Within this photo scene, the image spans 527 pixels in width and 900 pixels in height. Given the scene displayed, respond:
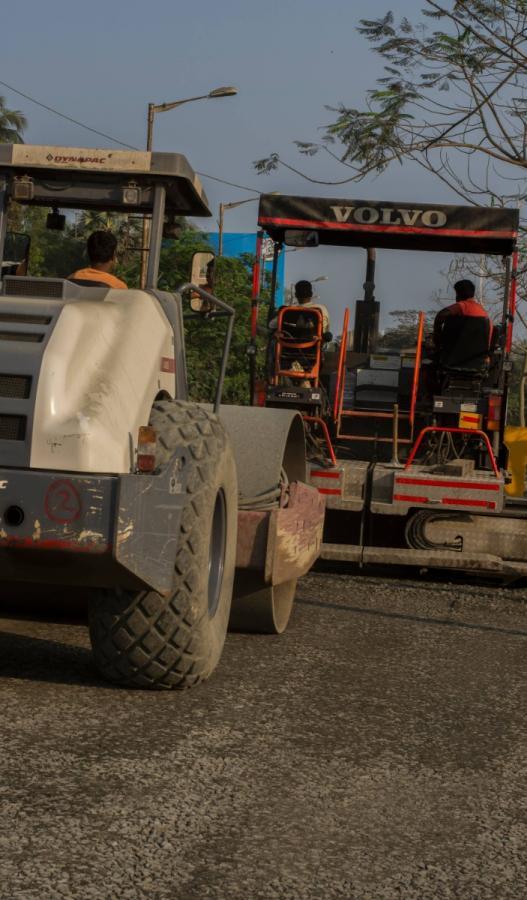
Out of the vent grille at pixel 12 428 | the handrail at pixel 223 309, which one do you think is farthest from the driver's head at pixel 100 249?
the vent grille at pixel 12 428

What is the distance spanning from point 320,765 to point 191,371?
26.2m

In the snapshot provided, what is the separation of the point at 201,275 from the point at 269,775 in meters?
2.80

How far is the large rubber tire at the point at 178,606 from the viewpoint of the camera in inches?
211

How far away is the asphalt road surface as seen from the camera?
3582 mm

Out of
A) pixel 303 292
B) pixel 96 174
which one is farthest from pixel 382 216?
pixel 96 174

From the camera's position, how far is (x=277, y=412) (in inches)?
289

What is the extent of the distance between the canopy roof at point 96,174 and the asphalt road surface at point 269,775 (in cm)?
210

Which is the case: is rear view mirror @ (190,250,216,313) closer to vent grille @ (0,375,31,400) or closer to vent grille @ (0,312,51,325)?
vent grille @ (0,312,51,325)

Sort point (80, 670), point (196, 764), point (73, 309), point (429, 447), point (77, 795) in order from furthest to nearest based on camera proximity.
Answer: point (429, 447) → point (80, 670) → point (73, 309) → point (196, 764) → point (77, 795)

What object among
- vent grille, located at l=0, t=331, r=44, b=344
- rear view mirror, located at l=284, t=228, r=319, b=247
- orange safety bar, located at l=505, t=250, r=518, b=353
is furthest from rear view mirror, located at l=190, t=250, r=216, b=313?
rear view mirror, located at l=284, t=228, r=319, b=247

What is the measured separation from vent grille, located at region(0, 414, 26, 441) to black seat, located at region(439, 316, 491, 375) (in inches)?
263

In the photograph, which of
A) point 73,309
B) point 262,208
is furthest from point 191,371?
point 73,309

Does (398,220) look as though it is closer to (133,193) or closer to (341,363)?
(341,363)

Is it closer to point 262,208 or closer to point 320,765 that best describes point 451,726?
point 320,765
